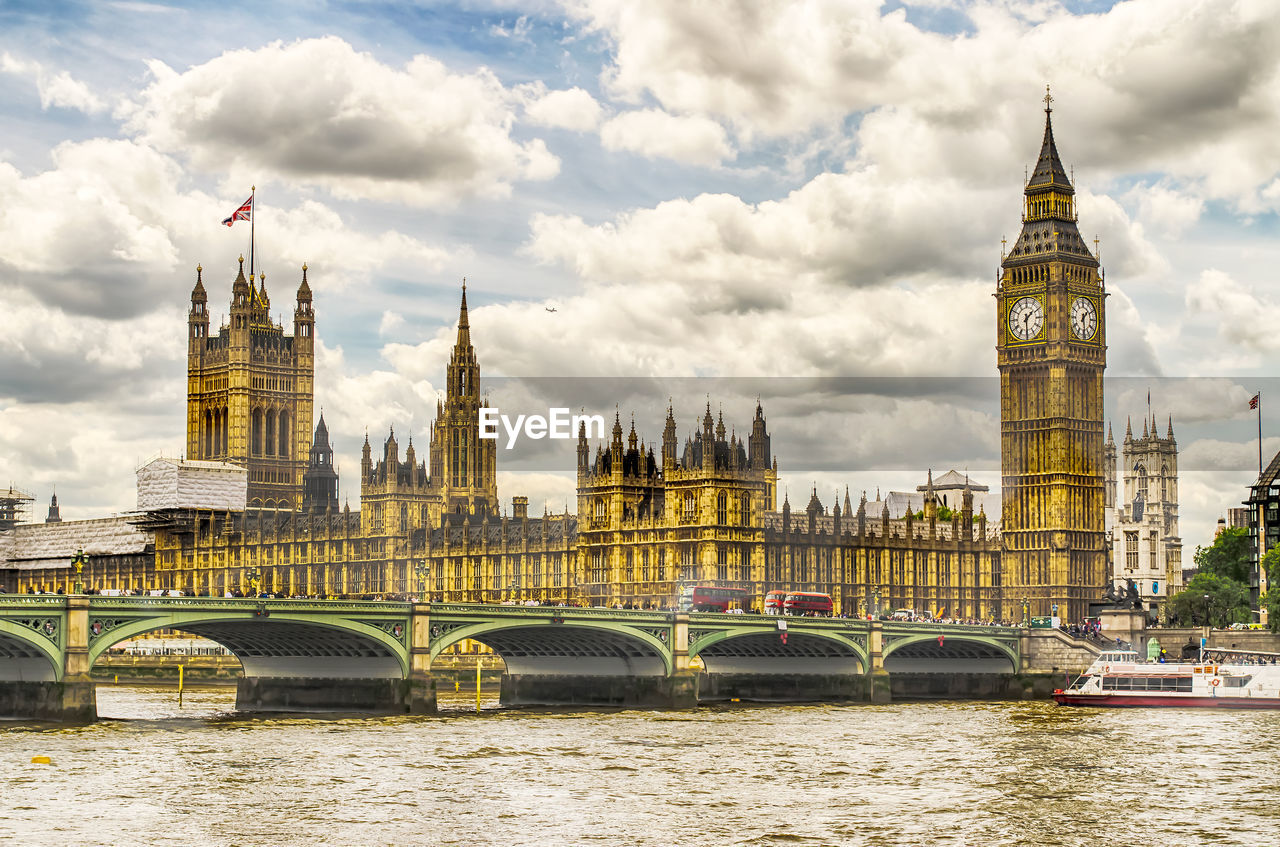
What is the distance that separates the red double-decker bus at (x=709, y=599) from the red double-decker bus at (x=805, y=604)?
505 cm

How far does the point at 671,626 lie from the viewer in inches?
3649

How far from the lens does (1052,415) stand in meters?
144

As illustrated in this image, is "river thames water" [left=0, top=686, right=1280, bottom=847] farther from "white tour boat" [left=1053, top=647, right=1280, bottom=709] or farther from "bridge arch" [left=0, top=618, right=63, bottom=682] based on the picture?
"white tour boat" [left=1053, top=647, right=1280, bottom=709]

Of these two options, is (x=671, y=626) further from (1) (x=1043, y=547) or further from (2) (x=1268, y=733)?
(1) (x=1043, y=547)

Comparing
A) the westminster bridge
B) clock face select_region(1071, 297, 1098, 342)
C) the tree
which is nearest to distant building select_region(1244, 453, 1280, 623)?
the tree

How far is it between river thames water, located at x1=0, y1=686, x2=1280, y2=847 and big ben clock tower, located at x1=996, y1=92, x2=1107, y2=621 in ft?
202

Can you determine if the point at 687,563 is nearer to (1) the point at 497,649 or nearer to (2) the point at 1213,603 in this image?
(2) the point at 1213,603

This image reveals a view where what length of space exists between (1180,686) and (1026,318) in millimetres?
51269

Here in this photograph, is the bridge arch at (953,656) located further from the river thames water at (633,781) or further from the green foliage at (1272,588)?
the river thames water at (633,781)

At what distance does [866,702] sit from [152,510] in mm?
103561

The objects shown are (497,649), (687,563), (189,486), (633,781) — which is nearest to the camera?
(633,781)

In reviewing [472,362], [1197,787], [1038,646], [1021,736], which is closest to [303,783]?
[1197,787]

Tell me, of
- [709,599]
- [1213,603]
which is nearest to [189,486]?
[709,599]

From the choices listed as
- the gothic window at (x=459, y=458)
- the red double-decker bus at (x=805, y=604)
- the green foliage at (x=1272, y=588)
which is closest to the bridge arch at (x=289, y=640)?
the red double-decker bus at (x=805, y=604)
